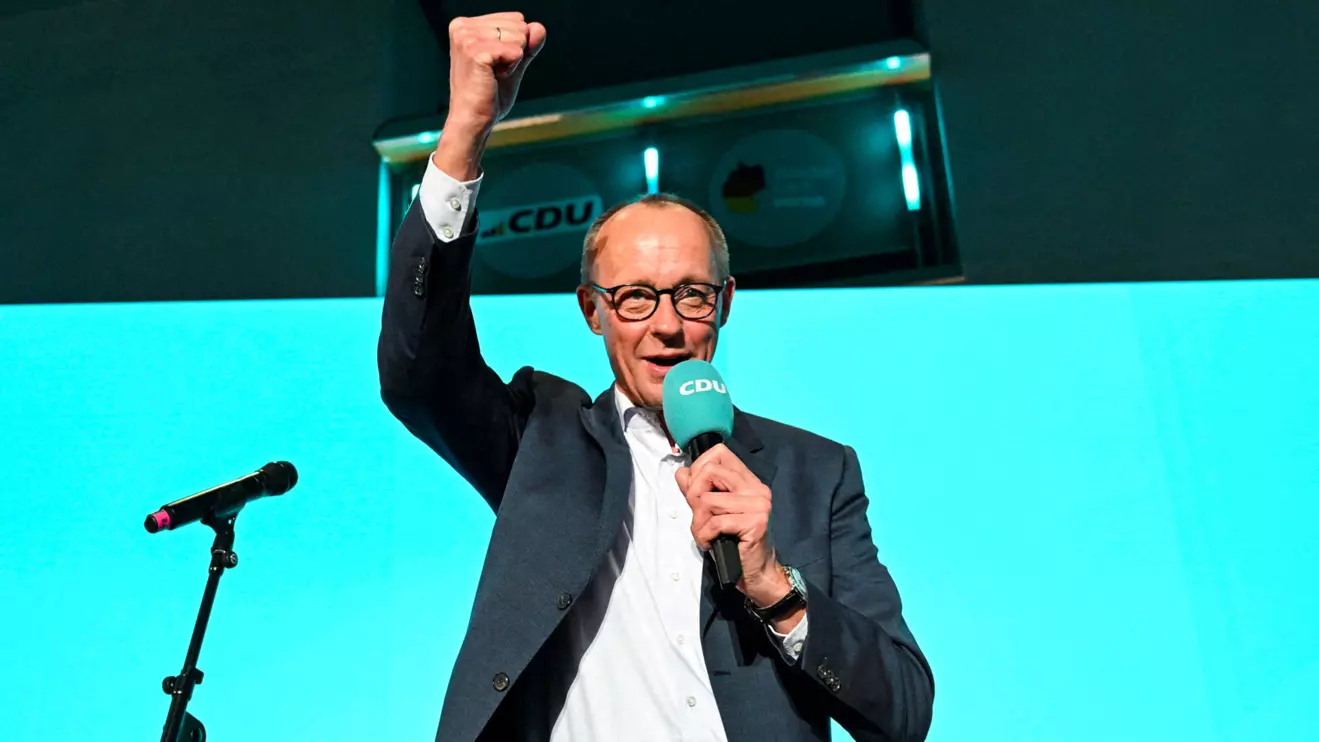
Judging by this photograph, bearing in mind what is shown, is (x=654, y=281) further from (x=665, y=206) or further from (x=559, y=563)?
(x=559, y=563)

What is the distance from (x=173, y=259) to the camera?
177 inches

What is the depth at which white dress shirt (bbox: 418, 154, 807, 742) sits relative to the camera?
118cm

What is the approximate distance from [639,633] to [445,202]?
59 cm

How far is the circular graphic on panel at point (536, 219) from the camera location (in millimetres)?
4500

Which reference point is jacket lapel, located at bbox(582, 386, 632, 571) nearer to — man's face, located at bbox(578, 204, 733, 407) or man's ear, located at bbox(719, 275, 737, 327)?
man's face, located at bbox(578, 204, 733, 407)

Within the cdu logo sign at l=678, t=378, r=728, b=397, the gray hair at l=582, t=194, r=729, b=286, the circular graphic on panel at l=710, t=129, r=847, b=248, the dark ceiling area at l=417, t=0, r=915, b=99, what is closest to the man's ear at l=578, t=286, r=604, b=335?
the gray hair at l=582, t=194, r=729, b=286

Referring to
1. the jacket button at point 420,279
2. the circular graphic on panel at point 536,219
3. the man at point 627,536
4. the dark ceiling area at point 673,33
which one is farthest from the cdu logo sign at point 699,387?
the dark ceiling area at point 673,33

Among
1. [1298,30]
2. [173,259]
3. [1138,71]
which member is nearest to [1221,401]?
[1138,71]

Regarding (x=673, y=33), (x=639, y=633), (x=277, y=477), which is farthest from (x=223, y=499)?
(x=673, y=33)

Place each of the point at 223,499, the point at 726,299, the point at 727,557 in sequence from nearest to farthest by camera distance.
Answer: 1. the point at 727,557
2. the point at 726,299
3. the point at 223,499

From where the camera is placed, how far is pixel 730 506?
3.31ft

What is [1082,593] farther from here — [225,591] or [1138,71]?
[1138,71]

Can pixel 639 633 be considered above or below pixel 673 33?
below

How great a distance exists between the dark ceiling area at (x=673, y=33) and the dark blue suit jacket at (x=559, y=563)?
372 cm
